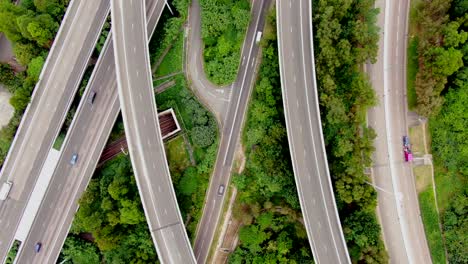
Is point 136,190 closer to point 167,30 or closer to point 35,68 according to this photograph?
point 35,68

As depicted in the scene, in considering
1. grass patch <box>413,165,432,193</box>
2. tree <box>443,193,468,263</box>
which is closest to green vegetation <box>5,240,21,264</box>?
grass patch <box>413,165,432,193</box>

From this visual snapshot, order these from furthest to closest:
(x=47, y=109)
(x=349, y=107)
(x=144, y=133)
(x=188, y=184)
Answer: (x=188, y=184), (x=47, y=109), (x=144, y=133), (x=349, y=107)

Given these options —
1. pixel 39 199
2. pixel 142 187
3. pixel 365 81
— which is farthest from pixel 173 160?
pixel 365 81

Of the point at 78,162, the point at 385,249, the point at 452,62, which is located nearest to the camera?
the point at 452,62

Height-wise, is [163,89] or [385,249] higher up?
[163,89]

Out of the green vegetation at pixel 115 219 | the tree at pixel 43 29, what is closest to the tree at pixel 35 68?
the tree at pixel 43 29

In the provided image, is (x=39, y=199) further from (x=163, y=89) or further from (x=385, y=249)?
(x=385, y=249)

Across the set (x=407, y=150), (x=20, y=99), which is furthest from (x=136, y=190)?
(x=407, y=150)
